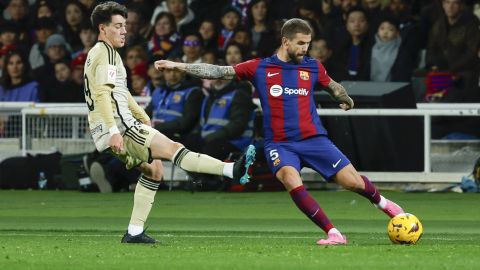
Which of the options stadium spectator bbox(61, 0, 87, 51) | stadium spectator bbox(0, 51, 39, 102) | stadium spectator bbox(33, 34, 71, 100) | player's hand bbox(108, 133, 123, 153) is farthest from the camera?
stadium spectator bbox(61, 0, 87, 51)

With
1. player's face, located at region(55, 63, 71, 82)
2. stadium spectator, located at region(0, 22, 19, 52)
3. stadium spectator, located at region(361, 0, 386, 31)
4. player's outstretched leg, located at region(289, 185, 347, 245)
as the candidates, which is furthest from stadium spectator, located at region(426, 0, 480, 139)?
player's outstretched leg, located at region(289, 185, 347, 245)

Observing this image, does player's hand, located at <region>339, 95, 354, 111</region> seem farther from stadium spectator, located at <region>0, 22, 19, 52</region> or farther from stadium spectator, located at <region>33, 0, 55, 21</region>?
stadium spectator, located at <region>33, 0, 55, 21</region>

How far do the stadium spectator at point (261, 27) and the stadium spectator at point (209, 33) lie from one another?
22.2 inches

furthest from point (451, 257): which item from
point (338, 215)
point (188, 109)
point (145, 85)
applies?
point (145, 85)

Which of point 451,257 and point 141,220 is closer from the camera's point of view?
point 451,257

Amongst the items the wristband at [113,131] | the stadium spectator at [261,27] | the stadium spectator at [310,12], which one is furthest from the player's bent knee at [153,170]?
the stadium spectator at [310,12]

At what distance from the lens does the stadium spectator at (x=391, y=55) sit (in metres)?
20.6

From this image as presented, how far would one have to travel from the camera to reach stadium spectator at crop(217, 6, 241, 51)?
74.1 ft

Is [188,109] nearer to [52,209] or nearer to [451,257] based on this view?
[52,209]

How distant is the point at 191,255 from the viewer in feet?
35.1

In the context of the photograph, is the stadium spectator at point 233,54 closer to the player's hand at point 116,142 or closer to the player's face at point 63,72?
the player's face at point 63,72

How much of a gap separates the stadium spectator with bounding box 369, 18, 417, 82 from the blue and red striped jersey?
27.6 ft

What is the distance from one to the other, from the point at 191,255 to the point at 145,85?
38.8 ft

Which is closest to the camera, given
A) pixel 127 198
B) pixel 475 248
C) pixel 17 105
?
pixel 475 248
